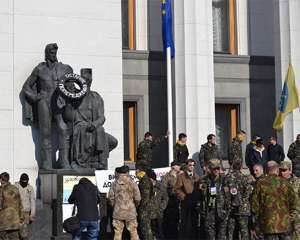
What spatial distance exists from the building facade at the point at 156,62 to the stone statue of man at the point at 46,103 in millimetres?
560

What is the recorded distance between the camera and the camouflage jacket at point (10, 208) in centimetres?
1783

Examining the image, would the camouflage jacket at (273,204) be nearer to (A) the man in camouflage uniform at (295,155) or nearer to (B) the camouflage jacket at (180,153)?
(B) the camouflage jacket at (180,153)

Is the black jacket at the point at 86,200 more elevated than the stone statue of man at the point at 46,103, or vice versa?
the stone statue of man at the point at 46,103

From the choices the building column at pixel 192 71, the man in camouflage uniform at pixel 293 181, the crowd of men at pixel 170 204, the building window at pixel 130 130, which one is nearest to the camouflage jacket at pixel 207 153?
the building column at pixel 192 71

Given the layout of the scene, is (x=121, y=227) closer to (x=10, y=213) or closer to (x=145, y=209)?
(x=145, y=209)

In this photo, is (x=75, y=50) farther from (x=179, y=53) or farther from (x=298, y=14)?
(x=298, y=14)

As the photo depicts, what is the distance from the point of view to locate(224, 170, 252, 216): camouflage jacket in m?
18.3

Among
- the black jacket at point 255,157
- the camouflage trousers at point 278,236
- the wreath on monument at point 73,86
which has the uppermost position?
the wreath on monument at point 73,86

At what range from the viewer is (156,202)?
20.0 metres

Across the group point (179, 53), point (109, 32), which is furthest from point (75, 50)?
point (179, 53)

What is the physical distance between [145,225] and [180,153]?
5.65 meters

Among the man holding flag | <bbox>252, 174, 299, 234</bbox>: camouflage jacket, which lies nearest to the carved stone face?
the man holding flag

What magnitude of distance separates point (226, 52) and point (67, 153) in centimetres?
936

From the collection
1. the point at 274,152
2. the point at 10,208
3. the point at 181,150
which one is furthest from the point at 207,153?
the point at 10,208
